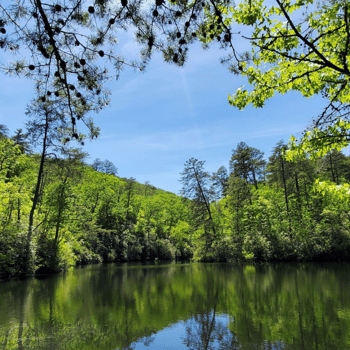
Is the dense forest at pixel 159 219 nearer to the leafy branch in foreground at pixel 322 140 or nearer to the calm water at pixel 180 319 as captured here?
the leafy branch in foreground at pixel 322 140

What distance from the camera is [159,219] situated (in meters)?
50.8

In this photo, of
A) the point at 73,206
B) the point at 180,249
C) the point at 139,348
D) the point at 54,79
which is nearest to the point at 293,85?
the point at 54,79

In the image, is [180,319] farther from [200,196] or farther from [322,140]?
[200,196]

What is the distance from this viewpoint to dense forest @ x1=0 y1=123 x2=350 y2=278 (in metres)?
18.4

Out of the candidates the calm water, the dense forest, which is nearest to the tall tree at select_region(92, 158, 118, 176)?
the dense forest

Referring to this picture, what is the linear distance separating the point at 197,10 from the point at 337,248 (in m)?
28.2

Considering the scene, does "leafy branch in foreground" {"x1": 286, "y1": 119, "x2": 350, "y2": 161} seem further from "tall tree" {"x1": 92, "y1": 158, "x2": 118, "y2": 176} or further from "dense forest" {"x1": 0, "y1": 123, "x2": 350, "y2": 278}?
"tall tree" {"x1": 92, "y1": 158, "x2": 118, "y2": 176}

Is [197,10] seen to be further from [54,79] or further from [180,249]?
[180,249]

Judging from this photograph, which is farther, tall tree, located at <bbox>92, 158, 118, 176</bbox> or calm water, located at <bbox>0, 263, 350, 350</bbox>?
tall tree, located at <bbox>92, 158, 118, 176</bbox>

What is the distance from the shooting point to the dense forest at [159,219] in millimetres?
18359

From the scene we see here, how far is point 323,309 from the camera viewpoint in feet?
24.6

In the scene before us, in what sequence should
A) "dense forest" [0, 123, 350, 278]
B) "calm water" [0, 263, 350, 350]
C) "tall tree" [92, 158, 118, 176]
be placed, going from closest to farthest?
"calm water" [0, 263, 350, 350], "dense forest" [0, 123, 350, 278], "tall tree" [92, 158, 118, 176]

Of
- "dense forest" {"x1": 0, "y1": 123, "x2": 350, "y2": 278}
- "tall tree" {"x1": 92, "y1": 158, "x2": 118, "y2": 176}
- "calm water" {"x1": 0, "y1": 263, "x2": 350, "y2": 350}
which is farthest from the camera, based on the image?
"tall tree" {"x1": 92, "y1": 158, "x2": 118, "y2": 176}

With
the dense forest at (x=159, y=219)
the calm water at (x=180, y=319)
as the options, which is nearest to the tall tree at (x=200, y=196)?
the dense forest at (x=159, y=219)
